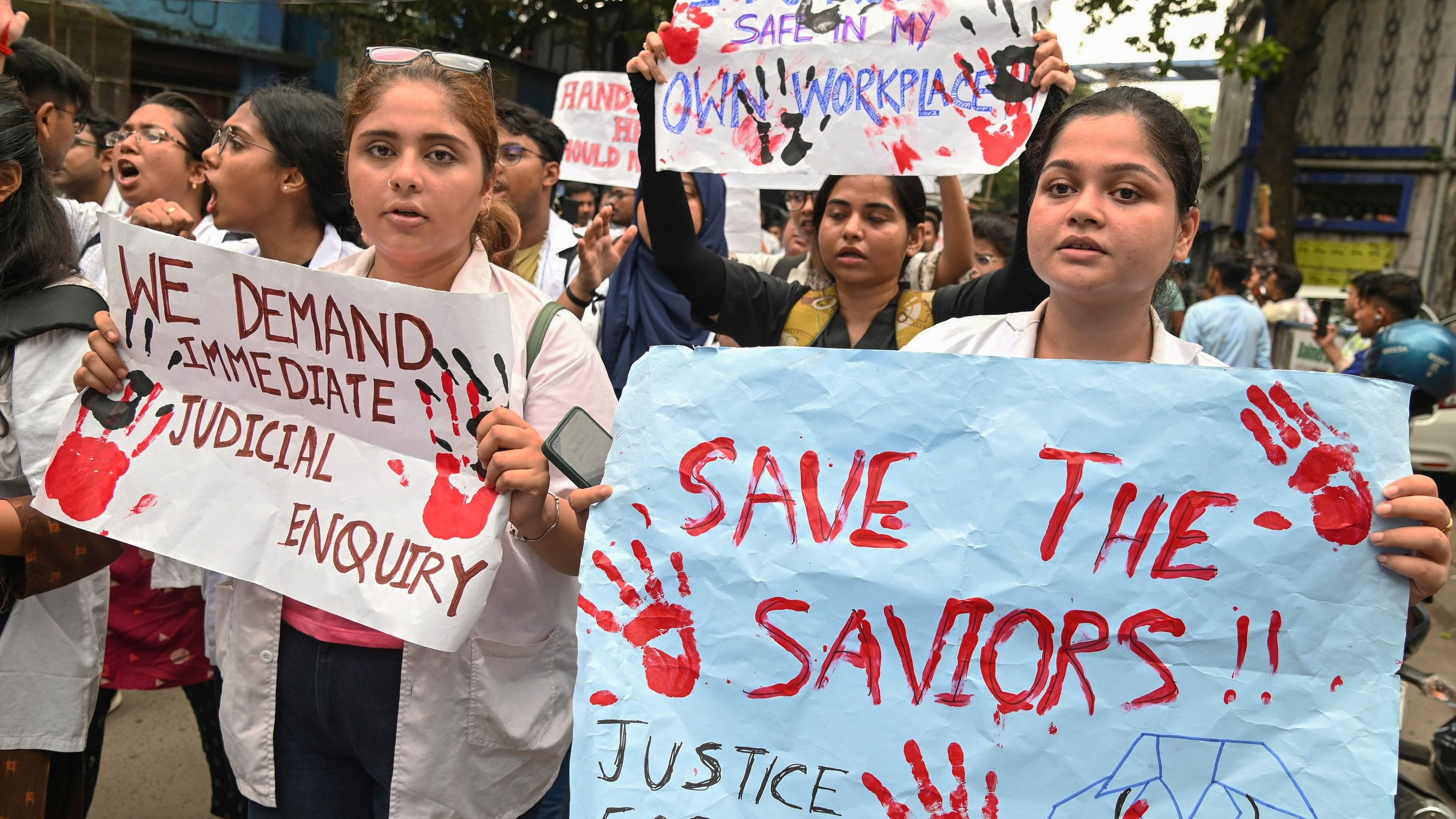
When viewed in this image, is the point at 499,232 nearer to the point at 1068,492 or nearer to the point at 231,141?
the point at 231,141

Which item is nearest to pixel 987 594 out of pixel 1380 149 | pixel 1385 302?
pixel 1385 302

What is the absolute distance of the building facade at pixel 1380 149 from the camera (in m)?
15.1

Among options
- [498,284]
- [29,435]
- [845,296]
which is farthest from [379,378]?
[845,296]

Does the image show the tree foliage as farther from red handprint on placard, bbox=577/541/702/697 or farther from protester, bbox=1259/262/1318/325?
red handprint on placard, bbox=577/541/702/697

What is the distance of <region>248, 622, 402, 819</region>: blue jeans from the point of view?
1657mm

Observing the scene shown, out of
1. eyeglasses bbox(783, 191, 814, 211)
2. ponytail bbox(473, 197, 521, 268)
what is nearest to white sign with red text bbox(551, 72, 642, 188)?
eyeglasses bbox(783, 191, 814, 211)

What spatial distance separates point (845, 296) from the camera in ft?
8.32

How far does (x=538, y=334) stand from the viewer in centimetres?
166

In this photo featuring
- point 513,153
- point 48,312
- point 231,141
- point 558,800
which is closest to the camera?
point 48,312

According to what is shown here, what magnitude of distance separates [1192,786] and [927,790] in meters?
0.32

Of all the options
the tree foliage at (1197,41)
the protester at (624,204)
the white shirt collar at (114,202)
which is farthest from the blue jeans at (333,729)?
the tree foliage at (1197,41)

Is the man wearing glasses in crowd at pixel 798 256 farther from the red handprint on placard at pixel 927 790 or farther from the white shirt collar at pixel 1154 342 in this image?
the red handprint on placard at pixel 927 790

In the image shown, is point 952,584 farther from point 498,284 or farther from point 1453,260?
point 1453,260

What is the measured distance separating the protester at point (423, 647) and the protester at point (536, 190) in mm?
1994
